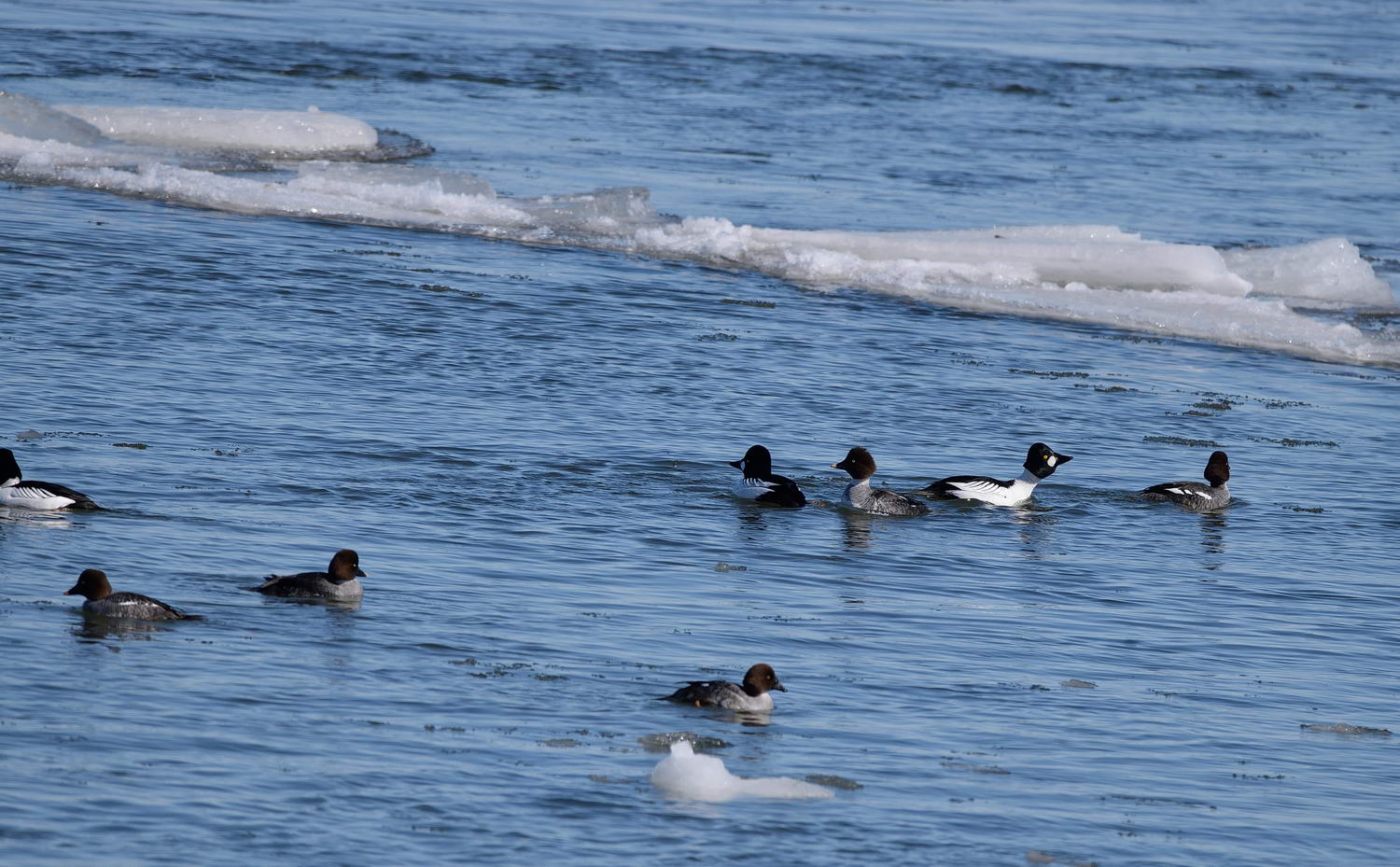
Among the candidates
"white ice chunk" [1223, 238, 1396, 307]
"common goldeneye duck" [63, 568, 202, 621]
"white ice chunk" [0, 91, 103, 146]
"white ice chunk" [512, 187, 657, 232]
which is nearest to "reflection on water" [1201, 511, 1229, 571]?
"common goldeneye duck" [63, 568, 202, 621]

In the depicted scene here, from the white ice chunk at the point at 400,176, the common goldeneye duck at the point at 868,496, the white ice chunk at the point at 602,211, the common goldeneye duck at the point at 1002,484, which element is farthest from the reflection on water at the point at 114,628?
the white ice chunk at the point at 400,176

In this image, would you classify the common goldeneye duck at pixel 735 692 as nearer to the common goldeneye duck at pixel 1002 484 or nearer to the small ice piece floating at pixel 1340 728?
the small ice piece floating at pixel 1340 728

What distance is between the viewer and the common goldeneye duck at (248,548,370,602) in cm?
1056

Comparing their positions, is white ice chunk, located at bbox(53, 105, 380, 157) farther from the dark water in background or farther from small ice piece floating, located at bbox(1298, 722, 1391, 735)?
small ice piece floating, located at bbox(1298, 722, 1391, 735)

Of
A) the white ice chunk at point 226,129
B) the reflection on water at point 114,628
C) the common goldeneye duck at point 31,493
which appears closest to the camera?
the reflection on water at point 114,628

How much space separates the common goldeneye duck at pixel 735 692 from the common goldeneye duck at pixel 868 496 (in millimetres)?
4689

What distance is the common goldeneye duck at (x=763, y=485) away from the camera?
14.1m

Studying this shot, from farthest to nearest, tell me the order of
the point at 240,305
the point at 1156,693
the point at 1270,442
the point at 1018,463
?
the point at 240,305 < the point at 1270,442 < the point at 1018,463 < the point at 1156,693

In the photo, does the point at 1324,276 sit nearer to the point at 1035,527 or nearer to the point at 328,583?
the point at 1035,527

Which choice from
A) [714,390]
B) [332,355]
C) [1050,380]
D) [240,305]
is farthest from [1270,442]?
[240,305]

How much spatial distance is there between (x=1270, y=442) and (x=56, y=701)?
12055 millimetres

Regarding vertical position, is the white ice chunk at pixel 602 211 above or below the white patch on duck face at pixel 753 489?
above

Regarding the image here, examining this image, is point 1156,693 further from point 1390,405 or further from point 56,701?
point 1390,405

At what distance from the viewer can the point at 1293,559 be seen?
1396 cm
